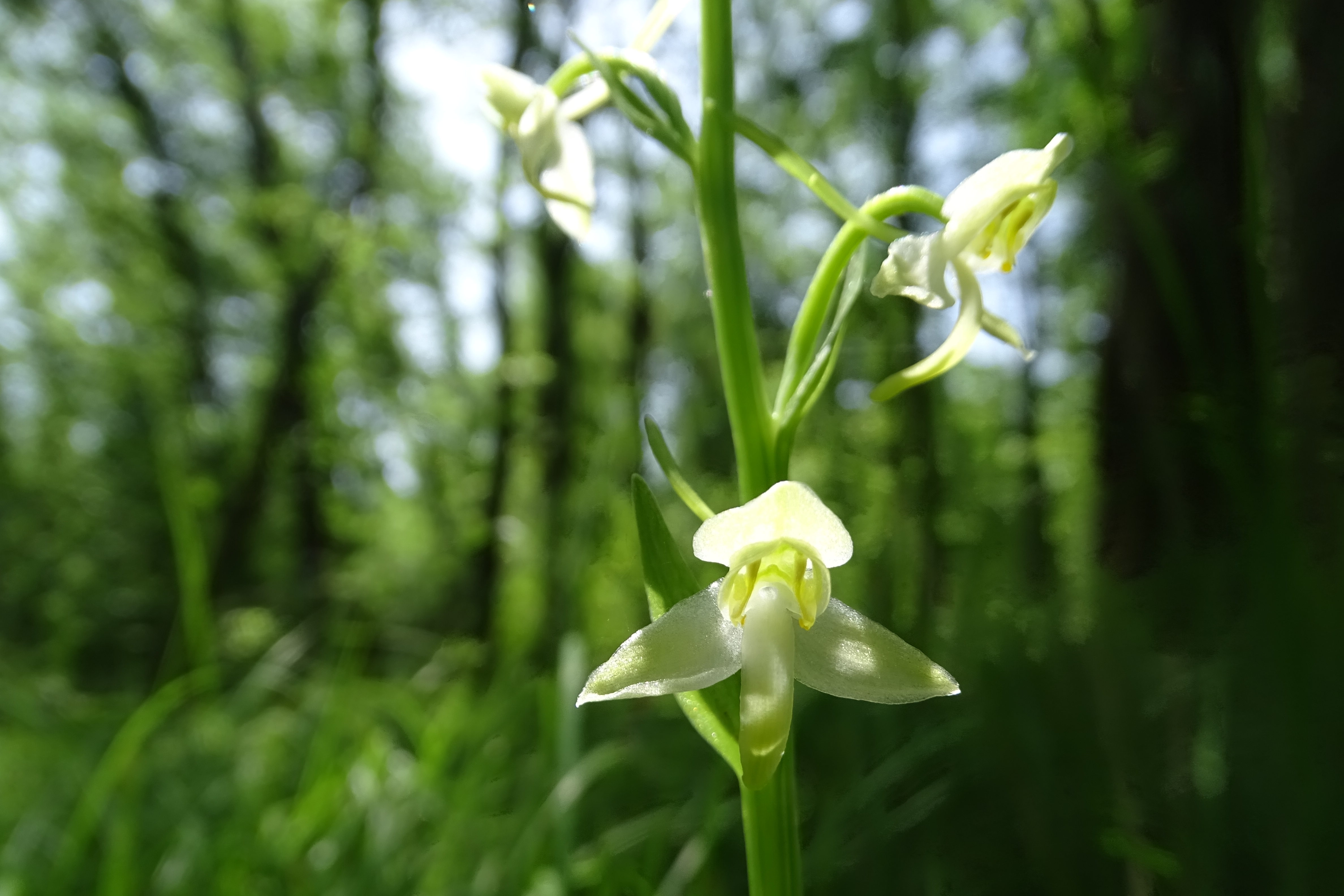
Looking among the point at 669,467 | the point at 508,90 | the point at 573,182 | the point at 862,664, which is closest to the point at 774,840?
the point at 862,664

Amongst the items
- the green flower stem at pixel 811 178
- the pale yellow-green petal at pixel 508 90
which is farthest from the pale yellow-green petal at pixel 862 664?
the pale yellow-green petal at pixel 508 90

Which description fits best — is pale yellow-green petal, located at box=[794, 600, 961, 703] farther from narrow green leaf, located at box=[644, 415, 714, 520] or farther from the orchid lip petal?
the orchid lip petal

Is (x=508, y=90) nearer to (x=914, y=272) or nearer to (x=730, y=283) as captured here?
(x=730, y=283)

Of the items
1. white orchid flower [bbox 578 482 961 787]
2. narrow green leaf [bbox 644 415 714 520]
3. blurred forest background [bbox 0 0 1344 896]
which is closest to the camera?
white orchid flower [bbox 578 482 961 787]

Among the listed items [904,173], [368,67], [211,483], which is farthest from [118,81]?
[904,173]

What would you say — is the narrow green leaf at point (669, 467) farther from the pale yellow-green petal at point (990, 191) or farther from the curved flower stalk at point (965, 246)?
the pale yellow-green petal at point (990, 191)

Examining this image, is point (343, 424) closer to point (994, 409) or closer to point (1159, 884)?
point (994, 409)

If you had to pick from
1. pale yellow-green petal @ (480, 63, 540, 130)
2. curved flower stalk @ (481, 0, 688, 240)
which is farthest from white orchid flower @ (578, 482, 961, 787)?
pale yellow-green petal @ (480, 63, 540, 130)
